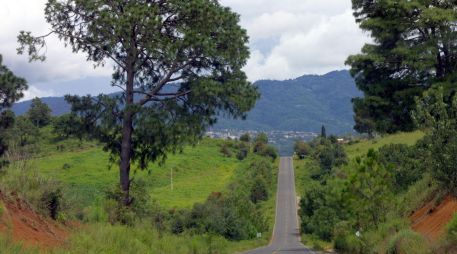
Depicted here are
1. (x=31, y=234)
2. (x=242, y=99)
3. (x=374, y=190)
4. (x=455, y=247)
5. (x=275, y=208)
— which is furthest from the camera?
(x=275, y=208)

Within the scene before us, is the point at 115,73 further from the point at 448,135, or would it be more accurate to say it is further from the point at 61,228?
the point at 448,135

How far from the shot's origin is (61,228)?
15391 mm

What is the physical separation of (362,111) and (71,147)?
7642 centimetres

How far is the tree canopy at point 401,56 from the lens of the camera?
29406 mm

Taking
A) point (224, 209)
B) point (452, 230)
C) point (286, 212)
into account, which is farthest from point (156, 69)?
point (286, 212)

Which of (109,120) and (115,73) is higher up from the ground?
(115,73)

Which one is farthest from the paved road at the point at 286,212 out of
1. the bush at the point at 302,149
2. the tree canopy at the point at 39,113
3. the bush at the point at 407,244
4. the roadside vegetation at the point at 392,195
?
the tree canopy at the point at 39,113

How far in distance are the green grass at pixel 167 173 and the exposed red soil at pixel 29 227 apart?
54.9m

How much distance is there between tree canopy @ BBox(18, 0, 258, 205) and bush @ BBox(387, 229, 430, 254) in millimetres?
7133

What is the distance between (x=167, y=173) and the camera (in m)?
103

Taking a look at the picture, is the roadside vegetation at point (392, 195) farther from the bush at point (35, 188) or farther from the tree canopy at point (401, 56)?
the bush at point (35, 188)

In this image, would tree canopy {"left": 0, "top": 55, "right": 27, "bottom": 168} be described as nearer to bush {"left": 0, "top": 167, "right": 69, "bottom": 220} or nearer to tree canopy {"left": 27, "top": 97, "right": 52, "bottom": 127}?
bush {"left": 0, "top": 167, "right": 69, "bottom": 220}

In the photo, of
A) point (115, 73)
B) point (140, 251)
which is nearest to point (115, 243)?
point (140, 251)

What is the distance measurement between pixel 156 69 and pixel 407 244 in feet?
35.1
